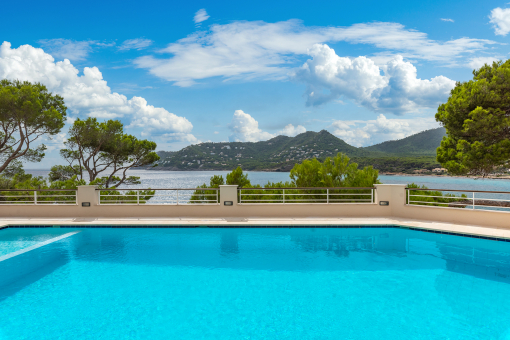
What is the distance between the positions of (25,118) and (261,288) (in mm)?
16185

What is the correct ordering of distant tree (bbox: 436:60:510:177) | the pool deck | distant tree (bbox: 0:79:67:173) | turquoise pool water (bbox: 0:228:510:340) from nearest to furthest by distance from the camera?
turquoise pool water (bbox: 0:228:510:340) < the pool deck < distant tree (bbox: 436:60:510:177) < distant tree (bbox: 0:79:67:173)

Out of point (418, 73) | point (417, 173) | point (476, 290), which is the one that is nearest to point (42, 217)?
point (476, 290)

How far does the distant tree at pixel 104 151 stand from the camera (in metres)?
18.2

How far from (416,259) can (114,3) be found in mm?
16002

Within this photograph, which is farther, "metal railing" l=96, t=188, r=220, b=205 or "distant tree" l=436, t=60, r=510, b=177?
"distant tree" l=436, t=60, r=510, b=177

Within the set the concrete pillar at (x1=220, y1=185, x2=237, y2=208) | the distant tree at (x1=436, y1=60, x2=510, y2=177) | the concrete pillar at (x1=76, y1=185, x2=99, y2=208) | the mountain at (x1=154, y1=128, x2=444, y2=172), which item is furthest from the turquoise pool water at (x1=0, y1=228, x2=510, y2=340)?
the mountain at (x1=154, y1=128, x2=444, y2=172)

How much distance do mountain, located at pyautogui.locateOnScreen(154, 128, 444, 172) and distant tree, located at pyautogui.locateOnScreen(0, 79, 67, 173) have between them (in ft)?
105

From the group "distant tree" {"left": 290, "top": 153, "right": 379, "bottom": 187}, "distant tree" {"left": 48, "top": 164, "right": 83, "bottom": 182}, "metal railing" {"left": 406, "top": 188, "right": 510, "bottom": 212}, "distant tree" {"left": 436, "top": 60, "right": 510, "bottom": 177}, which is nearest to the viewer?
"metal railing" {"left": 406, "top": 188, "right": 510, "bottom": 212}

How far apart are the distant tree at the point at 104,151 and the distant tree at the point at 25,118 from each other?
1.85m

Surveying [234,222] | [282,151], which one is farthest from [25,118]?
[282,151]

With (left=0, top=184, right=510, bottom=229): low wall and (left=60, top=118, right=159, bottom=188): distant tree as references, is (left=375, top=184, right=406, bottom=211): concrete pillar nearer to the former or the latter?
(left=0, top=184, right=510, bottom=229): low wall

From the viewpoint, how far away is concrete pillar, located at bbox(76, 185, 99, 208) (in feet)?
28.5

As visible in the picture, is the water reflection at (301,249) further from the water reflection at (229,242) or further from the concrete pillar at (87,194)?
the concrete pillar at (87,194)

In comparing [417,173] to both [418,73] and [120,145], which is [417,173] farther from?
[120,145]
